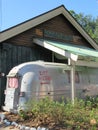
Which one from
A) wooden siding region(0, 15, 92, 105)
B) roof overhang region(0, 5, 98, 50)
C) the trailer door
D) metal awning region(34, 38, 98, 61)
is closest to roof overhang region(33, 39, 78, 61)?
metal awning region(34, 38, 98, 61)

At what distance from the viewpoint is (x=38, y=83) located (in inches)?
533

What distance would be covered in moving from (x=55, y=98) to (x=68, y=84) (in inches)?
46.4

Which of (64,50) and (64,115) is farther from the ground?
(64,50)

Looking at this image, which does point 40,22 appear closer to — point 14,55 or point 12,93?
point 14,55

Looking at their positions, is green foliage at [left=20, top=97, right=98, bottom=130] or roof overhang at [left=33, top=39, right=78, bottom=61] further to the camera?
roof overhang at [left=33, top=39, right=78, bottom=61]

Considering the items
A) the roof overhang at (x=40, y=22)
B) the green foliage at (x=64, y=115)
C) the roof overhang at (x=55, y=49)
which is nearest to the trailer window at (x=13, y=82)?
the green foliage at (x=64, y=115)

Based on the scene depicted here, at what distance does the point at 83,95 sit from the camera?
1579 cm

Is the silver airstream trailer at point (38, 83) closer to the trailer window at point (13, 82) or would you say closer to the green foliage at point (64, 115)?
the trailer window at point (13, 82)

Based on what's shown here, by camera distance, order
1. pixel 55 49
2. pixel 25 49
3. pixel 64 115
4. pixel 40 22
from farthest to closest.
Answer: pixel 40 22, pixel 25 49, pixel 55 49, pixel 64 115

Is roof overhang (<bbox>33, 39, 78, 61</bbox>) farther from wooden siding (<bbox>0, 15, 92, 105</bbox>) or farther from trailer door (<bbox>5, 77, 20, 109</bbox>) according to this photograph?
trailer door (<bbox>5, 77, 20, 109</bbox>)

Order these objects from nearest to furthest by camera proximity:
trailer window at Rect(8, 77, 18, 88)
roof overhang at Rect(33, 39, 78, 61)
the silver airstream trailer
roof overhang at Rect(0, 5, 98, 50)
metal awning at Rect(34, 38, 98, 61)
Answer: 1. the silver airstream trailer
2. trailer window at Rect(8, 77, 18, 88)
3. roof overhang at Rect(33, 39, 78, 61)
4. metal awning at Rect(34, 38, 98, 61)
5. roof overhang at Rect(0, 5, 98, 50)

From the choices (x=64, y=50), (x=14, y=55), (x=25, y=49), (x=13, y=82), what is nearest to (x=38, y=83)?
(x=13, y=82)

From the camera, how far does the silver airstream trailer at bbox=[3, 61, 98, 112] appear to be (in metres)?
13.2

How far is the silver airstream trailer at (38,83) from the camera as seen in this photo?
13.2m
